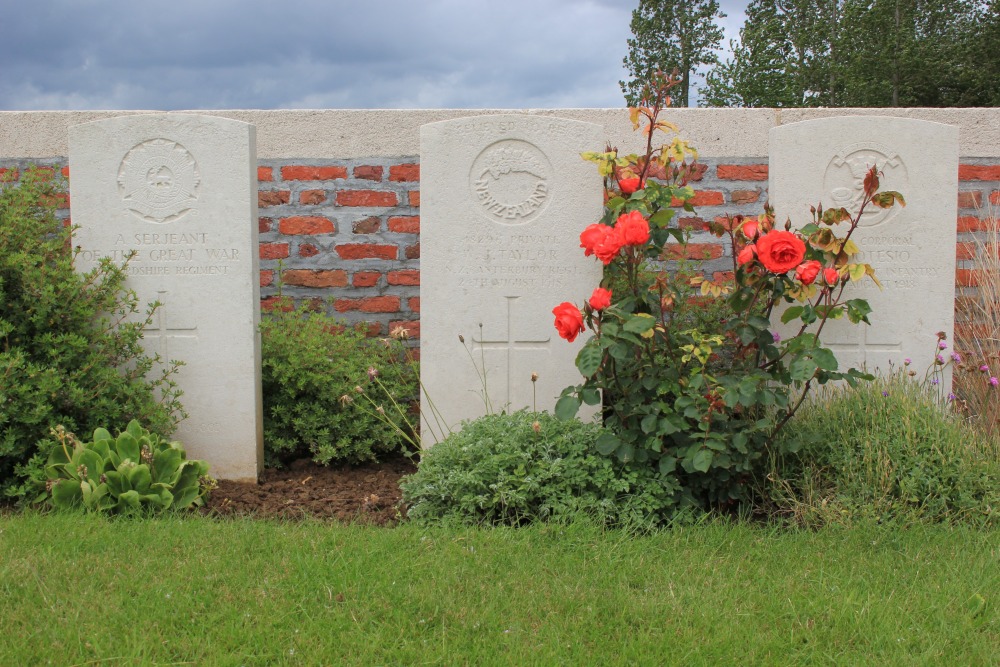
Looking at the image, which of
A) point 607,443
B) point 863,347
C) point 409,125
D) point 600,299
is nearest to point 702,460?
point 607,443

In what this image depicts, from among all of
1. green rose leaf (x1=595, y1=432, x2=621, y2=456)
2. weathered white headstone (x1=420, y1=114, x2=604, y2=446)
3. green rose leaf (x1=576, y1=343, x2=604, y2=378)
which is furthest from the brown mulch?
green rose leaf (x1=576, y1=343, x2=604, y2=378)

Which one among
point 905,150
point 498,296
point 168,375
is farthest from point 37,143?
point 905,150

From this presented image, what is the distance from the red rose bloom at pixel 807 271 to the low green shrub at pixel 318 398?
6.90ft

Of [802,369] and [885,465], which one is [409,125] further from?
[885,465]

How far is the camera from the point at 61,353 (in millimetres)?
4027

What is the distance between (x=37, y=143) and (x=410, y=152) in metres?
2.47

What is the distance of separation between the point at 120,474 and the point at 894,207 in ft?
12.2

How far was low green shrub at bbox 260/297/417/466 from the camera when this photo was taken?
4535 mm

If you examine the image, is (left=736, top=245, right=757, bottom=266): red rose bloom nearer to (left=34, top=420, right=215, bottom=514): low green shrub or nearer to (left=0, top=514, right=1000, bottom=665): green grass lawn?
(left=0, top=514, right=1000, bottom=665): green grass lawn

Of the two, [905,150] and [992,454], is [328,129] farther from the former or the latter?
[992,454]

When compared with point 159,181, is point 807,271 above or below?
below

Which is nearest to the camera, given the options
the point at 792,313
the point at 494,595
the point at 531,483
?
the point at 494,595

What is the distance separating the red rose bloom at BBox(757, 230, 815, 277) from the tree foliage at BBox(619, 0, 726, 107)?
14729mm

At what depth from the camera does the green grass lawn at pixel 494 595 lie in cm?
246
